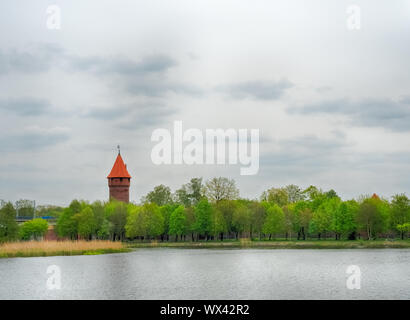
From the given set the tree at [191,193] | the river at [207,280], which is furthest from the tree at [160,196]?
the river at [207,280]

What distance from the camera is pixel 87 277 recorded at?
3669 centimetres

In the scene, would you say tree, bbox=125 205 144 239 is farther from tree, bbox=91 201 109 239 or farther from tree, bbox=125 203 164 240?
tree, bbox=91 201 109 239

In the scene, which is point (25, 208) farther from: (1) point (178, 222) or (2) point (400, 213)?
(2) point (400, 213)

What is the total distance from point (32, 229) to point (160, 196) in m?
47.8

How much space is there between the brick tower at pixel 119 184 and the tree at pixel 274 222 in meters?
39.9

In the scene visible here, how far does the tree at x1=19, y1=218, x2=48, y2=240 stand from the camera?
77.6 m

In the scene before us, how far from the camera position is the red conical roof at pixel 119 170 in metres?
113

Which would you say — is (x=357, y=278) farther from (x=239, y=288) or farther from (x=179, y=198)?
(x=179, y=198)

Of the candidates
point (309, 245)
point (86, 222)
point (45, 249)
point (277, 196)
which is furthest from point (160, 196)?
point (45, 249)

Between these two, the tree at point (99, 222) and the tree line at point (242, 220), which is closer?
the tree line at point (242, 220)

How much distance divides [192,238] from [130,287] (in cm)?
6297

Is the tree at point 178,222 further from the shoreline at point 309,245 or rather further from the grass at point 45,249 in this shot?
the grass at point 45,249

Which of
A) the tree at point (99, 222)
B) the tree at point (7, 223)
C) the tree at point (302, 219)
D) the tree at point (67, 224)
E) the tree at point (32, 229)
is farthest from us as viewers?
the tree at point (99, 222)
